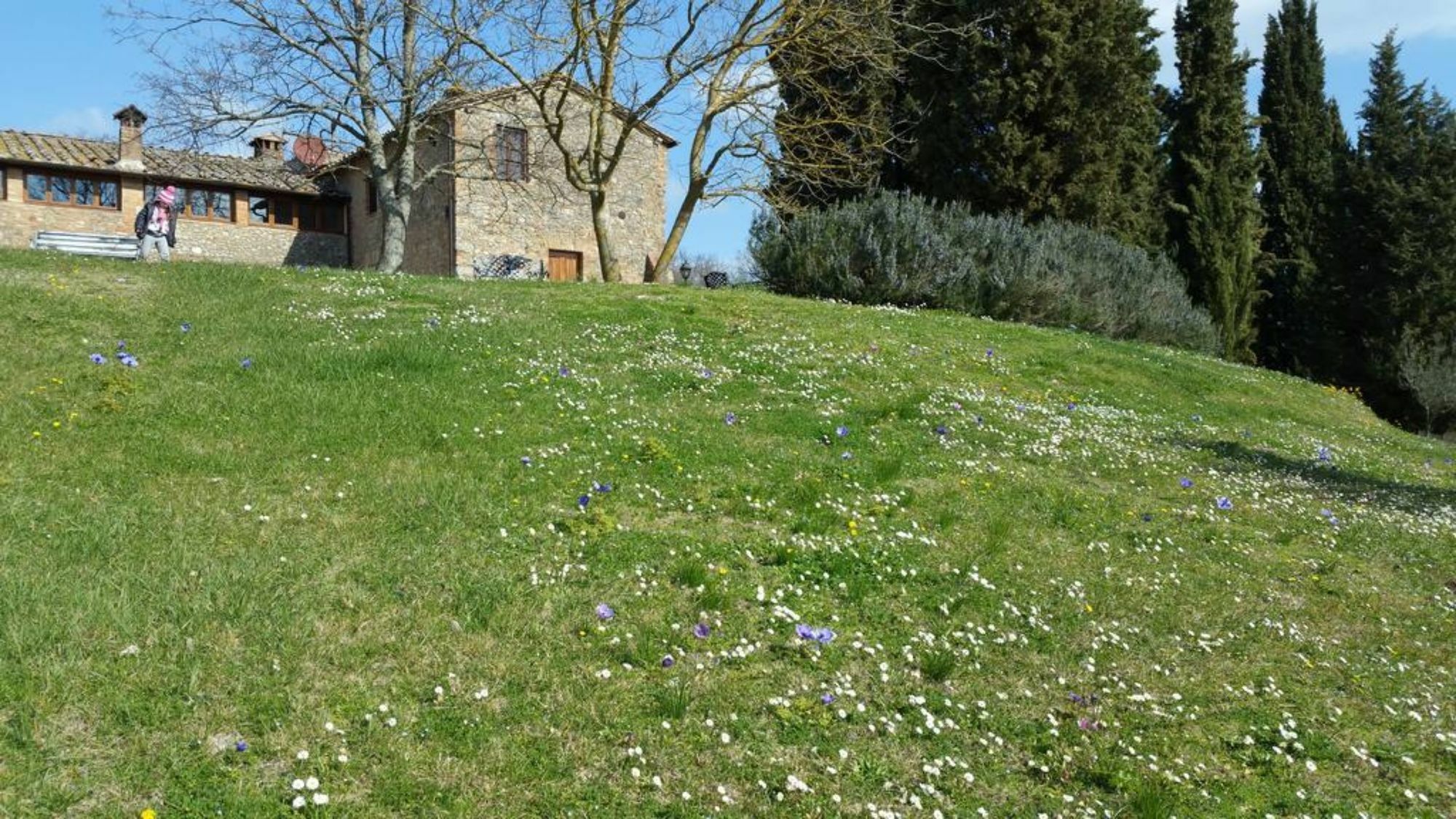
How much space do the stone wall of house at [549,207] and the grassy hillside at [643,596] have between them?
23.4m

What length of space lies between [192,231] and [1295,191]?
41.3 metres

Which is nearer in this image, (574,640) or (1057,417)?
(574,640)

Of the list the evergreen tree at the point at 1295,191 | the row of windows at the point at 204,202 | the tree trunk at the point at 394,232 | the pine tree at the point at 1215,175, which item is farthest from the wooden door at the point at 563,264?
the evergreen tree at the point at 1295,191

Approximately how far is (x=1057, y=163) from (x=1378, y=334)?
14807 mm

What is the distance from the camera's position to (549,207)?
36531mm

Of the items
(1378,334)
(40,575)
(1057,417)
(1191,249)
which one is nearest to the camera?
(40,575)

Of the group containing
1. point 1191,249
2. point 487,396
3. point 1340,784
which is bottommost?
point 1340,784

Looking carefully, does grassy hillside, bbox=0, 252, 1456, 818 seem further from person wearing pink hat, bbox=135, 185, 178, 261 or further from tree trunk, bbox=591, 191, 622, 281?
tree trunk, bbox=591, 191, 622, 281

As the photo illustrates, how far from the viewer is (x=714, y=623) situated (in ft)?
18.1

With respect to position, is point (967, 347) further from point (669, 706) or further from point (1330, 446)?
point (669, 706)

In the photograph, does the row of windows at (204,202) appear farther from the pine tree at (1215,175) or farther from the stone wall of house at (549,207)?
the pine tree at (1215,175)

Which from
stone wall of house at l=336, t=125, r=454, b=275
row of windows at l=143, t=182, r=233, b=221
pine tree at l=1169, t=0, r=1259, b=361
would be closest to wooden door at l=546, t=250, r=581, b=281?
stone wall of house at l=336, t=125, r=454, b=275

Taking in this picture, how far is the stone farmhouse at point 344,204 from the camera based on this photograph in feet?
114

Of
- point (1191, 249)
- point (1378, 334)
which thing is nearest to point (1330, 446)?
point (1191, 249)
